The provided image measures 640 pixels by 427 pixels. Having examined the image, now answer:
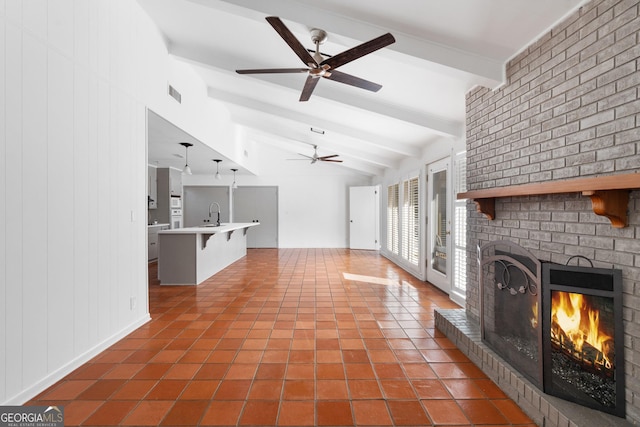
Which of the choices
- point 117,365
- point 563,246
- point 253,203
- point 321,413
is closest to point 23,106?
point 117,365

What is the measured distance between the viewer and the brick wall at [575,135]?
58.1 inches

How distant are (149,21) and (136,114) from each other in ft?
3.26

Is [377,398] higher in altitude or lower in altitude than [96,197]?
lower

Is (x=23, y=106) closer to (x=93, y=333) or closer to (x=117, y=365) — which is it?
(x=93, y=333)

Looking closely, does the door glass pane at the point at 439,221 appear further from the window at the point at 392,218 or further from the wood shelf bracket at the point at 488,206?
the window at the point at 392,218

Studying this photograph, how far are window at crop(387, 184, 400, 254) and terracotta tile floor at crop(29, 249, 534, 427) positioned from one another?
10.1ft

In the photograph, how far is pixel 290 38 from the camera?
2225mm

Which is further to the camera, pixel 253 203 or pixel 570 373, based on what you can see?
pixel 253 203

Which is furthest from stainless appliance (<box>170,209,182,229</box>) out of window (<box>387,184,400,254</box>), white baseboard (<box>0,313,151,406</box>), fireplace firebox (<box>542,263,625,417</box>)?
fireplace firebox (<box>542,263,625,417</box>)

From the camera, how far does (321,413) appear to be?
5.82ft

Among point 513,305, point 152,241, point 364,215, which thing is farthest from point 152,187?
point 513,305

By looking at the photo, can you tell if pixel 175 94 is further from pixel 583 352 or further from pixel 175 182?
pixel 175 182

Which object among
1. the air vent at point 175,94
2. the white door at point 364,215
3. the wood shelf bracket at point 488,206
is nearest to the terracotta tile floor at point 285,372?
the wood shelf bracket at point 488,206

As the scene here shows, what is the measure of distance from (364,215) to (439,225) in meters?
4.26
